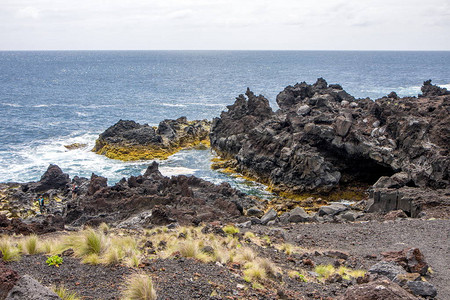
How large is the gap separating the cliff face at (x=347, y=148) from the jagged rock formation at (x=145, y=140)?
1026 centimetres

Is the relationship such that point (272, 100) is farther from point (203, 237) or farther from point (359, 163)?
point (203, 237)

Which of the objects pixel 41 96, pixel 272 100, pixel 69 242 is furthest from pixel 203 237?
pixel 41 96

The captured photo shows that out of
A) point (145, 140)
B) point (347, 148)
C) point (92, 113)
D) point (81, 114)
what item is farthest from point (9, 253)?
point (92, 113)

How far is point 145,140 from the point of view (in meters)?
52.4

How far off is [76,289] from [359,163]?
32.5 meters

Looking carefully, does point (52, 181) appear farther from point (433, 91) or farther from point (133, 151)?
point (433, 91)

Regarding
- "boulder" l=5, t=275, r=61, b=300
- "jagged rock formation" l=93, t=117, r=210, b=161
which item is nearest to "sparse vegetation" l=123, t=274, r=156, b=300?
"boulder" l=5, t=275, r=61, b=300

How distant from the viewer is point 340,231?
21500 millimetres

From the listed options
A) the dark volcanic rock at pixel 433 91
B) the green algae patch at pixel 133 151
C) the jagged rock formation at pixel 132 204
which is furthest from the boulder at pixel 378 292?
the dark volcanic rock at pixel 433 91

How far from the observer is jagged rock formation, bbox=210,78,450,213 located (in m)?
33.5

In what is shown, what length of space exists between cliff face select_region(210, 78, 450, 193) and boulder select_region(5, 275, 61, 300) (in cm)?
2892

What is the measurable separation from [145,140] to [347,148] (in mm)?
27206

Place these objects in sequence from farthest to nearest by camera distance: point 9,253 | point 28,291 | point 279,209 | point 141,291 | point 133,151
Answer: point 133,151 → point 279,209 → point 9,253 → point 141,291 → point 28,291

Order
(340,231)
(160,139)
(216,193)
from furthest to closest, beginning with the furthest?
(160,139) < (216,193) < (340,231)
